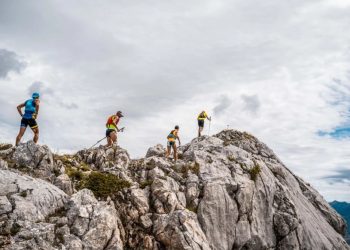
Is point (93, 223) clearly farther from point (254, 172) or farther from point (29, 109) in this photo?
point (254, 172)

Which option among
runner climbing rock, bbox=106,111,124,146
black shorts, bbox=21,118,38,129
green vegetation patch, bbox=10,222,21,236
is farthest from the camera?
runner climbing rock, bbox=106,111,124,146

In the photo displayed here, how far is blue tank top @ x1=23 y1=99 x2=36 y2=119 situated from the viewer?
76.2 ft

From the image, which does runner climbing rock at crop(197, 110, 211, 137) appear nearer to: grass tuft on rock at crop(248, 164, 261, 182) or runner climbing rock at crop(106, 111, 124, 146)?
grass tuft on rock at crop(248, 164, 261, 182)

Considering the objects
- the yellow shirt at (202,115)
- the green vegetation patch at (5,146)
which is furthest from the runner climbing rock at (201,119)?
the green vegetation patch at (5,146)

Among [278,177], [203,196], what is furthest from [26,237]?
[278,177]

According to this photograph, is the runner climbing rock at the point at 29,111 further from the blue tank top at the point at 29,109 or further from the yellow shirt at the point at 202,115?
the yellow shirt at the point at 202,115

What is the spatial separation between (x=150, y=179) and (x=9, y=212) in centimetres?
1263

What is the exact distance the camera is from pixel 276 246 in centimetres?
3231

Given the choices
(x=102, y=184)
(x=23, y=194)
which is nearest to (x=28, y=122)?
→ (x=23, y=194)

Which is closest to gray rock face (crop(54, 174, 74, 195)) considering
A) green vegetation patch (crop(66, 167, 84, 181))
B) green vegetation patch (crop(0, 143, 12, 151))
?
green vegetation patch (crop(66, 167, 84, 181))

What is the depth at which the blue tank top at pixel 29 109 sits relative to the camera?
76.2 ft

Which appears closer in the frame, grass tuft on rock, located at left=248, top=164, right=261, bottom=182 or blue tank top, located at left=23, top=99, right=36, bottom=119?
blue tank top, located at left=23, top=99, right=36, bottom=119

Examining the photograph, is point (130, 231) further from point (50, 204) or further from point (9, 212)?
point (9, 212)

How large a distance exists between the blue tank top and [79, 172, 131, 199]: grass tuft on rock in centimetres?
590
